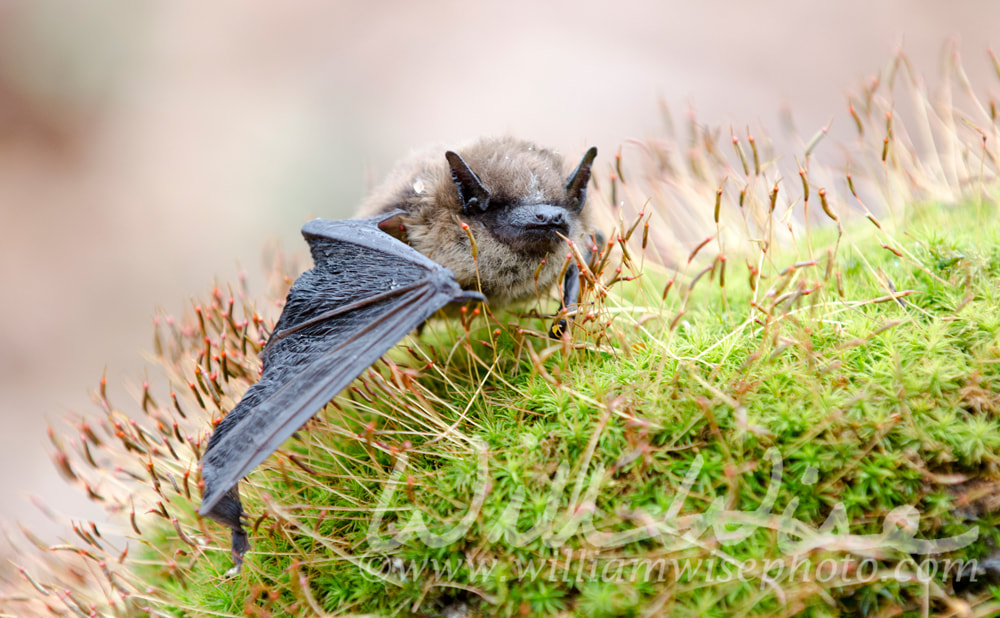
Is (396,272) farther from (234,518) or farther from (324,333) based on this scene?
(234,518)

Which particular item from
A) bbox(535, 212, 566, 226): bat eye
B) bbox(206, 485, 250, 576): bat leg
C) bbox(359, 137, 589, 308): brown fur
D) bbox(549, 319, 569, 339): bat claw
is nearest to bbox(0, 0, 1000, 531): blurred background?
bbox(359, 137, 589, 308): brown fur

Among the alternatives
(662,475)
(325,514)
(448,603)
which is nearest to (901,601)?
(662,475)

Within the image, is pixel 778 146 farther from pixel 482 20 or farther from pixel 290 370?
pixel 290 370

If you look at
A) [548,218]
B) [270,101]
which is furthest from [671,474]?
[270,101]

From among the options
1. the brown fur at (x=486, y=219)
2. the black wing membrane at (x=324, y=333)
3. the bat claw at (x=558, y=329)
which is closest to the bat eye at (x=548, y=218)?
the brown fur at (x=486, y=219)

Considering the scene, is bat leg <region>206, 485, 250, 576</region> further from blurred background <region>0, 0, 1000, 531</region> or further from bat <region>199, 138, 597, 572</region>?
blurred background <region>0, 0, 1000, 531</region>
